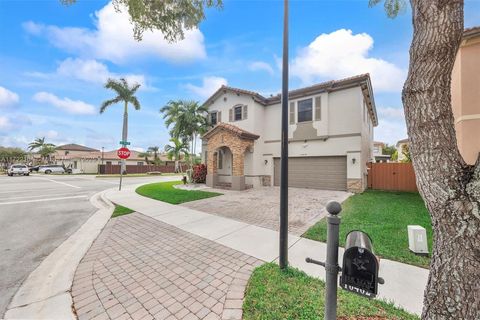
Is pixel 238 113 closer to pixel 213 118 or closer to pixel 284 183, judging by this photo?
pixel 213 118

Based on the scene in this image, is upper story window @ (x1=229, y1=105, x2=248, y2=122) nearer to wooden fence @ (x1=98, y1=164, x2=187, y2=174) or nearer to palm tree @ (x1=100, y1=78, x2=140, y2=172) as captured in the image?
palm tree @ (x1=100, y1=78, x2=140, y2=172)

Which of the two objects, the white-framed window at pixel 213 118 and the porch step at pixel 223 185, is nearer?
the porch step at pixel 223 185

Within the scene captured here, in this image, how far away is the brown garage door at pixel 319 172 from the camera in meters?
13.3

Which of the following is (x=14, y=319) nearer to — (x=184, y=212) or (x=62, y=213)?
(x=184, y=212)

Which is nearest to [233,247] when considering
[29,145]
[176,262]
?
[176,262]

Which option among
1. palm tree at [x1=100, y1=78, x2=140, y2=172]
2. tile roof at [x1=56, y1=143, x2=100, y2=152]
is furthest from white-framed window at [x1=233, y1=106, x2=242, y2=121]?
tile roof at [x1=56, y1=143, x2=100, y2=152]

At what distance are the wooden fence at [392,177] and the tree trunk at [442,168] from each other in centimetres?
1404

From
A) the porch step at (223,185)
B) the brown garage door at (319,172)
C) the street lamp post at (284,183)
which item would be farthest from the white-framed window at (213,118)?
the street lamp post at (284,183)

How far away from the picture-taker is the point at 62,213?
8211 mm

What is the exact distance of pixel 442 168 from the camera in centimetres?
175

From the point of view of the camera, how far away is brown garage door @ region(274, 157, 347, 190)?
13.3m

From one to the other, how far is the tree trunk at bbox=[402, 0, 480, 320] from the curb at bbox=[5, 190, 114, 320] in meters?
4.10

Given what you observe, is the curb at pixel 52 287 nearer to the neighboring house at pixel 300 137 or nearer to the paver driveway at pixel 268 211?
the paver driveway at pixel 268 211

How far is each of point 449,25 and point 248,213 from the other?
693 centimetres
